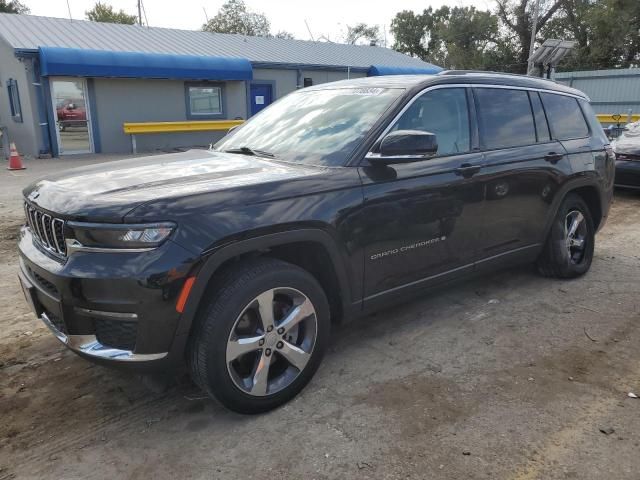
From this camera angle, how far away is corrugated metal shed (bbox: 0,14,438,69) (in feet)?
51.1

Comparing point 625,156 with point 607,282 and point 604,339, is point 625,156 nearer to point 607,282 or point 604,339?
point 607,282

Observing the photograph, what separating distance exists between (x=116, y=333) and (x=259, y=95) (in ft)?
59.6

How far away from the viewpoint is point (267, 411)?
9.55 feet

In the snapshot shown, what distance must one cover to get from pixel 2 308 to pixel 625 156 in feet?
31.6

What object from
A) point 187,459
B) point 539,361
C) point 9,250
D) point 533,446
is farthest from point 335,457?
point 9,250

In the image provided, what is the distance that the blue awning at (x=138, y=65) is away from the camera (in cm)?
1429

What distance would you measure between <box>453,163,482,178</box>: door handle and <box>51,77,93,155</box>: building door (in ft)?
48.4

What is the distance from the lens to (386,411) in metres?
2.94

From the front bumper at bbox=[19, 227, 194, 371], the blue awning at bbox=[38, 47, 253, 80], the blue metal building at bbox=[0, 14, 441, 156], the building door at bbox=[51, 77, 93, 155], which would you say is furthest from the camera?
the building door at bbox=[51, 77, 93, 155]

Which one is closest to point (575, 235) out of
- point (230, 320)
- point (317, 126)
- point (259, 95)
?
point (317, 126)

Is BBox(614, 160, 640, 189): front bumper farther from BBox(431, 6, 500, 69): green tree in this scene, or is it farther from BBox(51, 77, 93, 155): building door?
BBox(431, 6, 500, 69): green tree

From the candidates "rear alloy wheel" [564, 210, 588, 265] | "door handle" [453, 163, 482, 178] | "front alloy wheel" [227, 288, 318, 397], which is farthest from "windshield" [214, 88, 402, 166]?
"rear alloy wheel" [564, 210, 588, 265]

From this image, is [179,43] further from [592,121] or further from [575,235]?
[575,235]

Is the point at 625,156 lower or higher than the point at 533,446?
higher
